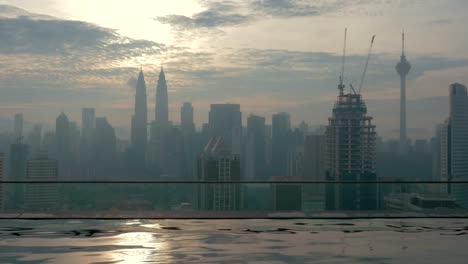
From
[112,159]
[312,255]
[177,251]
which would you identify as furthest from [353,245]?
[112,159]

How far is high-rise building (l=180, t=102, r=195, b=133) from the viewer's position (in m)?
45.9

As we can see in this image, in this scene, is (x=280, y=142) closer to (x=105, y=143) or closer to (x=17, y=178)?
(x=105, y=143)

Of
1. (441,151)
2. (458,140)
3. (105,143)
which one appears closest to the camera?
(441,151)

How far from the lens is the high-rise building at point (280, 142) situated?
2802 cm

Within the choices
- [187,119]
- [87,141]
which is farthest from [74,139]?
[187,119]

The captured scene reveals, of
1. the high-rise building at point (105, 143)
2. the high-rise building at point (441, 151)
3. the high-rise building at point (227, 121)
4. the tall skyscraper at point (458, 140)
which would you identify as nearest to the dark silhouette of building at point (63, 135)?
the high-rise building at point (105, 143)

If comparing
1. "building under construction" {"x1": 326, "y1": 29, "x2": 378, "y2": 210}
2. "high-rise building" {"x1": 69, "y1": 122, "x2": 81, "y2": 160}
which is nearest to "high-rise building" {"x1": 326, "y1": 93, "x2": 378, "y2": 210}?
"building under construction" {"x1": 326, "y1": 29, "x2": 378, "y2": 210}

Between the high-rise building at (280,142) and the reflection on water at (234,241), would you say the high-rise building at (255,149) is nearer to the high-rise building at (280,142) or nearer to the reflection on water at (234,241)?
the high-rise building at (280,142)

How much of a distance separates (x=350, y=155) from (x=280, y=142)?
6.02 m

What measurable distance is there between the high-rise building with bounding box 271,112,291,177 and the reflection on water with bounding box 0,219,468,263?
11.1m

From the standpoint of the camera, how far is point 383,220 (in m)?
13.0

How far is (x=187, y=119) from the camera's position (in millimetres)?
52875

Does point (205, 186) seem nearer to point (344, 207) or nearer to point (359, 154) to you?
point (344, 207)

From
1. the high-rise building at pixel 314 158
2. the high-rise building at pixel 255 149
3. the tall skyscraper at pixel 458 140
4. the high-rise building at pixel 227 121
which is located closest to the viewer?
the tall skyscraper at pixel 458 140
